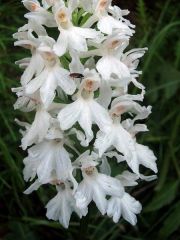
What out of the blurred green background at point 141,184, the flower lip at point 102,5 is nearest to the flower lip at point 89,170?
the flower lip at point 102,5

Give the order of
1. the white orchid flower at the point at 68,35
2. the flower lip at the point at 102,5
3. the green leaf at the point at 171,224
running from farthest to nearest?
the green leaf at the point at 171,224 → the flower lip at the point at 102,5 → the white orchid flower at the point at 68,35

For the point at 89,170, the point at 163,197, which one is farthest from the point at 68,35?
the point at 163,197

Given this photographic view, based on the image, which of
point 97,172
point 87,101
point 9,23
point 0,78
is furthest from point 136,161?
point 9,23

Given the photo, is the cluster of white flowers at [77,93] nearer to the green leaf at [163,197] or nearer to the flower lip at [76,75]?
the flower lip at [76,75]

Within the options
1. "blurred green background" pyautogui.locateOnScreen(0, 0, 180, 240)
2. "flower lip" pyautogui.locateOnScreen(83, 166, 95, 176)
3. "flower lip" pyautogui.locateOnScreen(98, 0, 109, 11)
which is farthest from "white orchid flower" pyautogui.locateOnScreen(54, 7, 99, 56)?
"blurred green background" pyautogui.locateOnScreen(0, 0, 180, 240)

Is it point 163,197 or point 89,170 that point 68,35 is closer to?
point 89,170

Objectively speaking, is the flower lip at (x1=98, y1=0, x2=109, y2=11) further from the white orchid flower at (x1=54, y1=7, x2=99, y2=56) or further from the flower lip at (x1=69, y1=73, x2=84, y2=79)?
the flower lip at (x1=69, y1=73, x2=84, y2=79)
